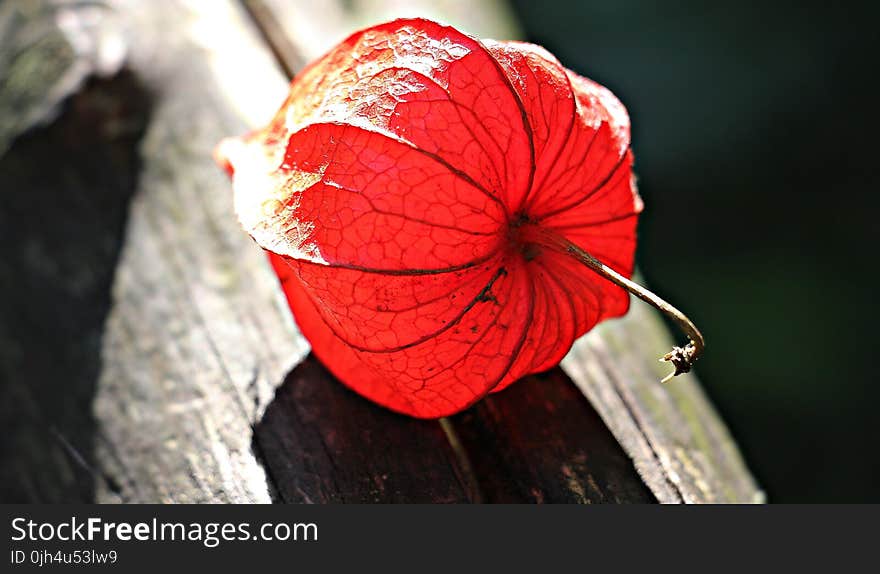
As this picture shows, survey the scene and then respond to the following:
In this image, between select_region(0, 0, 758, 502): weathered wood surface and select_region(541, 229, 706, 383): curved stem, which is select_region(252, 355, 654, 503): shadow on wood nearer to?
select_region(0, 0, 758, 502): weathered wood surface

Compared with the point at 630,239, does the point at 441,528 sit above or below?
below

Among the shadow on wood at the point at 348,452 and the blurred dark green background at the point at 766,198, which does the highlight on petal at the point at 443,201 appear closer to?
the shadow on wood at the point at 348,452

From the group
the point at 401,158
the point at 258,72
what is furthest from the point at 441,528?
the point at 258,72

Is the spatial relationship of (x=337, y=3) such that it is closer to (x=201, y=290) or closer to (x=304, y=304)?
(x=201, y=290)

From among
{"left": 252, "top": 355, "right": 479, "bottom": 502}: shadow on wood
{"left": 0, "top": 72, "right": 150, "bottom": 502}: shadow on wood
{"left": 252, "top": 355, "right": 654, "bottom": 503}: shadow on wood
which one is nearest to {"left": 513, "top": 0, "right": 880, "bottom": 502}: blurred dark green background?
{"left": 252, "top": 355, "right": 654, "bottom": 503}: shadow on wood

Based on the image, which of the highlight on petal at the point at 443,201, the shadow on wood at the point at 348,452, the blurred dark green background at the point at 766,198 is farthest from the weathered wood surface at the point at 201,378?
the blurred dark green background at the point at 766,198
